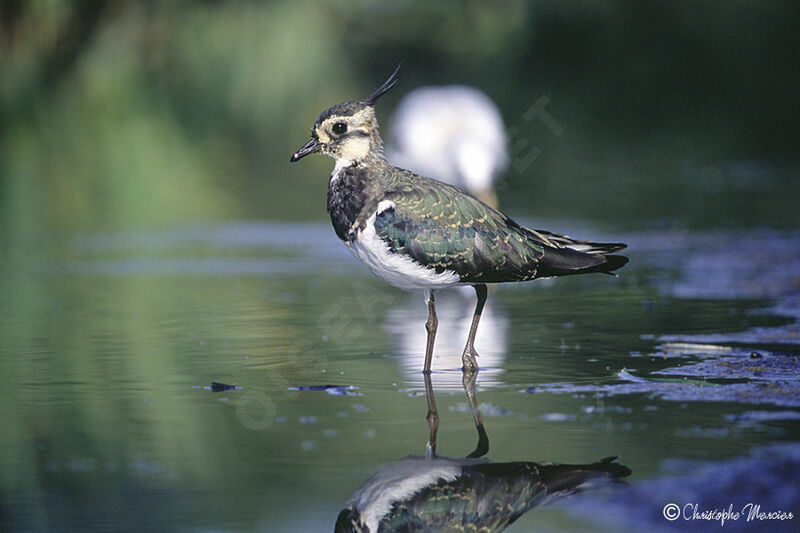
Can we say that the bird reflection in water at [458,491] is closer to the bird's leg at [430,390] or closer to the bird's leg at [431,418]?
the bird's leg at [431,418]

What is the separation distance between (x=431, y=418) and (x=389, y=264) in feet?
3.75

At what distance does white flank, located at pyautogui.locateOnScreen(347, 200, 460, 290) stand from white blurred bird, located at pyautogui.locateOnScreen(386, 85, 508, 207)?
5.93 m

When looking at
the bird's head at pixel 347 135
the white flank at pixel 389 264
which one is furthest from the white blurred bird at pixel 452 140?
the white flank at pixel 389 264

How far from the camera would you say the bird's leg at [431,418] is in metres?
5.24

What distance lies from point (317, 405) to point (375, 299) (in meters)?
3.68

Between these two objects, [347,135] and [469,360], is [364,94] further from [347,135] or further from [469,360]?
[469,360]

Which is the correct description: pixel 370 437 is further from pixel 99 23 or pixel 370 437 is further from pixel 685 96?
pixel 685 96

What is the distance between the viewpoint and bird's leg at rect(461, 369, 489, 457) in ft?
17.0

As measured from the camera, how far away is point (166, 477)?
496 cm

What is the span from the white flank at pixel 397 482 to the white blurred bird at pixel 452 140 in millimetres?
7775

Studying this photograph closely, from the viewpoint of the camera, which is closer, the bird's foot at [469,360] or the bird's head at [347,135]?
the bird's foot at [469,360]
